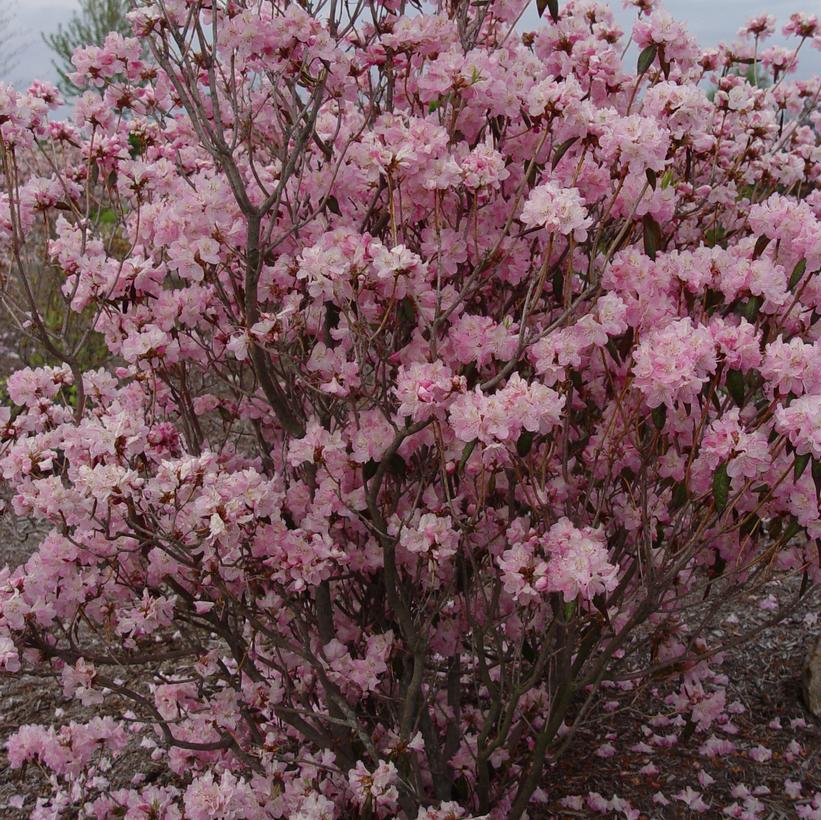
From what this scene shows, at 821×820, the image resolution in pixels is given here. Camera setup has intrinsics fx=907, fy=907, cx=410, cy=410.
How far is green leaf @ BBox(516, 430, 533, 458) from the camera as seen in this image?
2.26 m

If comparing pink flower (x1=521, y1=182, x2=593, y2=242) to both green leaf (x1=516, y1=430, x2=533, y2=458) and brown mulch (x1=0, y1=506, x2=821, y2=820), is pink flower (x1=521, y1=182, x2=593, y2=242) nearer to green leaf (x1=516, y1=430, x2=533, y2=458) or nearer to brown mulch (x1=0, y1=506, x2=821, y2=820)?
green leaf (x1=516, y1=430, x2=533, y2=458)

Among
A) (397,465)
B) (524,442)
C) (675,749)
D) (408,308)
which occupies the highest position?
(408,308)

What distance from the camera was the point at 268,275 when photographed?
260 cm

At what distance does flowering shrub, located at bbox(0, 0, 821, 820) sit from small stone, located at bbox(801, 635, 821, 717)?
1244 millimetres

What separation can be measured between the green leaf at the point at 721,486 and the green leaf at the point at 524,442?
17.6 inches

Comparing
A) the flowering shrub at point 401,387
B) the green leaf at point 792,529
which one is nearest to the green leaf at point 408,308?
the flowering shrub at point 401,387

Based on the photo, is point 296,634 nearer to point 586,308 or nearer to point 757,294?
point 586,308

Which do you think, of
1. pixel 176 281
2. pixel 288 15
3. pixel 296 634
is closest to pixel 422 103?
pixel 288 15

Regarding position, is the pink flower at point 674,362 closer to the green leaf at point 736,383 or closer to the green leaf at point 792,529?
the green leaf at point 736,383

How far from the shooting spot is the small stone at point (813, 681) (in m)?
4.00

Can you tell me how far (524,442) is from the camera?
227cm

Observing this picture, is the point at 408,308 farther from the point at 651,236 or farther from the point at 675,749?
the point at 675,749

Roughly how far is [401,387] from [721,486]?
0.78m

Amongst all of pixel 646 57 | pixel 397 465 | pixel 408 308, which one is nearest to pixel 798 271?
pixel 646 57
